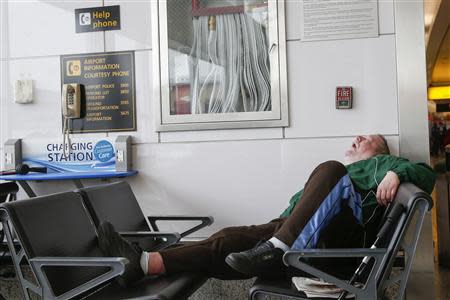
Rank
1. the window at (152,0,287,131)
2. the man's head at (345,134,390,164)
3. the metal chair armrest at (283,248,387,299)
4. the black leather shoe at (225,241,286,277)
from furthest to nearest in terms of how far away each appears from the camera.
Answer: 1. the window at (152,0,287,131)
2. the man's head at (345,134,390,164)
3. the black leather shoe at (225,241,286,277)
4. the metal chair armrest at (283,248,387,299)

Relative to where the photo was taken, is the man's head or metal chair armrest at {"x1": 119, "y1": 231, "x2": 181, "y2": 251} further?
the man's head

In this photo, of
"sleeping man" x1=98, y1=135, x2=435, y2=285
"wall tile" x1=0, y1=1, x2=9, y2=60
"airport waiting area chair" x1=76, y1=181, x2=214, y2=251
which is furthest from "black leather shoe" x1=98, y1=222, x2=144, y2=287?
"wall tile" x1=0, y1=1, x2=9, y2=60

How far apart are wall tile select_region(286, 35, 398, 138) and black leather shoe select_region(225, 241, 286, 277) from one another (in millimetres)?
1166

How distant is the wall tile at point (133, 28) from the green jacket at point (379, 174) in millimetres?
1539

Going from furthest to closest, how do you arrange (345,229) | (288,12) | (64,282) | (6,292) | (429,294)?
(6,292), (288,12), (429,294), (345,229), (64,282)

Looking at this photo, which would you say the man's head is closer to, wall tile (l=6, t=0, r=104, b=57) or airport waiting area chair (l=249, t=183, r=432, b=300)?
airport waiting area chair (l=249, t=183, r=432, b=300)

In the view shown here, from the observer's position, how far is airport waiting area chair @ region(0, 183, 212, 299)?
6.70ft

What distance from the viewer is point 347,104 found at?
3.15 metres

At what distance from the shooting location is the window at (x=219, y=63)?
329 centimetres

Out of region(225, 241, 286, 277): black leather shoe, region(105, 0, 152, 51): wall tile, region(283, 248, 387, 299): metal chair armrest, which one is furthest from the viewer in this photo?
region(105, 0, 152, 51): wall tile

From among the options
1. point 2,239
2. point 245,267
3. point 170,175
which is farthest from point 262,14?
point 2,239

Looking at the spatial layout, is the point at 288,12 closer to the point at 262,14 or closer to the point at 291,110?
the point at 262,14

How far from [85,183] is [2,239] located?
65 centimetres

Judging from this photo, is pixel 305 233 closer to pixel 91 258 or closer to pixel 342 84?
pixel 91 258
